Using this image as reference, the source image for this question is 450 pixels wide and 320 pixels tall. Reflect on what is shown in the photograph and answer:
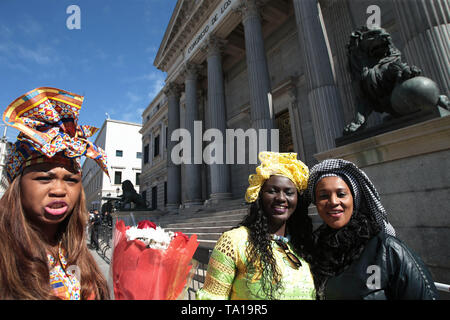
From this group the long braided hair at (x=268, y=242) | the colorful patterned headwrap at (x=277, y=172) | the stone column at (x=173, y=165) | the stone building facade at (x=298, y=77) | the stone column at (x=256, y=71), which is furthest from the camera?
the stone column at (x=173, y=165)

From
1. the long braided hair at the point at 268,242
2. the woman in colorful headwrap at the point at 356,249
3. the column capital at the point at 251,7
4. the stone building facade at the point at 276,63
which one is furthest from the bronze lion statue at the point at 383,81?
the column capital at the point at 251,7

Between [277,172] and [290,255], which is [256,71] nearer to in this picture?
[277,172]

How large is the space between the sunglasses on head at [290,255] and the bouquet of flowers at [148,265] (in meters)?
0.80

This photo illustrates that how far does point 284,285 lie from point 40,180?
1.47 metres

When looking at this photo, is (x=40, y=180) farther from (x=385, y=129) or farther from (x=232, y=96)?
(x=232, y=96)

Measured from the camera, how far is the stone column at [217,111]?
480 inches

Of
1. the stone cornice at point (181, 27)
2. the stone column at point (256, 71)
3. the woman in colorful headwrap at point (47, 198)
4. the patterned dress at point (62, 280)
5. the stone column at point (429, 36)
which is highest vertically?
the stone cornice at point (181, 27)

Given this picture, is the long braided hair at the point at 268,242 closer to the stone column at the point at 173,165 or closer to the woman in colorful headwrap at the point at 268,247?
the woman in colorful headwrap at the point at 268,247

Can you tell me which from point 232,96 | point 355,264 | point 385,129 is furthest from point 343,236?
point 232,96

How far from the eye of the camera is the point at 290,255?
5.16 feet

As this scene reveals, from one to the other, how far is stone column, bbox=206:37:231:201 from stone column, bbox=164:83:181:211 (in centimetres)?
559

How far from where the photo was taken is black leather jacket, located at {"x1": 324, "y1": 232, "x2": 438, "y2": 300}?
1283mm

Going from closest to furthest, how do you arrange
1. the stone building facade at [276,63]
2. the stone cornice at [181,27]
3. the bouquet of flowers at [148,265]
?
the bouquet of flowers at [148,265] < the stone building facade at [276,63] < the stone cornice at [181,27]

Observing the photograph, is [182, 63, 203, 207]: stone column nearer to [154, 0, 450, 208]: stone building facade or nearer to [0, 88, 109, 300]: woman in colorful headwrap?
[154, 0, 450, 208]: stone building facade
